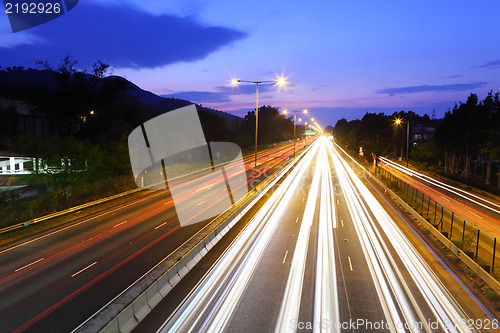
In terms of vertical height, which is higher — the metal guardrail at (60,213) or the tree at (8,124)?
the tree at (8,124)

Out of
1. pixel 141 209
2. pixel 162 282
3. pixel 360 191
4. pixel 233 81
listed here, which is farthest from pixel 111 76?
pixel 162 282

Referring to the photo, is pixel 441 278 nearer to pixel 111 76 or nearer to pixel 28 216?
pixel 28 216

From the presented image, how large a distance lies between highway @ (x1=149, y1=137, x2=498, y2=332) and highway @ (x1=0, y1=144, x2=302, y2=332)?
287 cm

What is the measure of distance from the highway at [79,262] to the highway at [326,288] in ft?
9.42

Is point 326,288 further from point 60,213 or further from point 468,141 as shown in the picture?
point 468,141

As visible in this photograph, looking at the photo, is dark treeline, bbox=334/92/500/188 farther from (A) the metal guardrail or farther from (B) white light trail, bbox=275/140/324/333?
(A) the metal guardrail

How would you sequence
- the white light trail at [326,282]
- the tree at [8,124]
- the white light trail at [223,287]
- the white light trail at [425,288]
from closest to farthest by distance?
the white light trail at [223,287] < the white light trail at [326,282] < the white light trail at [425,288] < the tree at [8,124]

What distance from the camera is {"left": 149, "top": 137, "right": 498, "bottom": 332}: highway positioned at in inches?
417

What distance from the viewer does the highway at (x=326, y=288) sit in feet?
34.8

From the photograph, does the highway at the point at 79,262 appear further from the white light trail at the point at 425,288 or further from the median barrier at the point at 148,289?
the white light trail at the point at 425,288

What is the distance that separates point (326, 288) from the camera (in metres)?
13.0

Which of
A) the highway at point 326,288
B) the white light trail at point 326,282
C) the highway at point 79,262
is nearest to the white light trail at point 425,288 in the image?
the highway at point 326,288

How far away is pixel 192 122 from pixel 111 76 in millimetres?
23665

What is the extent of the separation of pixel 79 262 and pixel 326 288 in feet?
37.5
